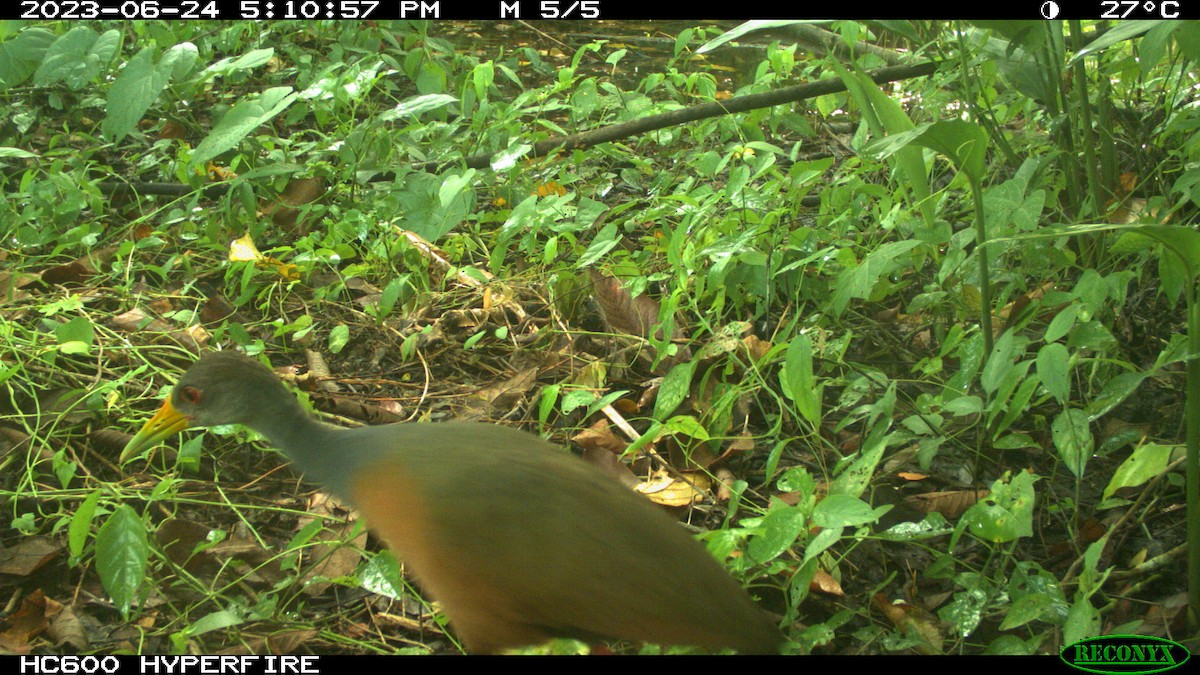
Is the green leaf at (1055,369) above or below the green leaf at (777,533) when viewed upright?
above

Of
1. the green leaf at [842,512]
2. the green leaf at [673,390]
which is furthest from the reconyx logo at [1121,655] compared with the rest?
the green leaf at [673,390]

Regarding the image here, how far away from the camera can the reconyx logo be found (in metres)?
2.17

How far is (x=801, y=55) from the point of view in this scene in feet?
18.7

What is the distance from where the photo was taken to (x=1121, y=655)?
2.19m

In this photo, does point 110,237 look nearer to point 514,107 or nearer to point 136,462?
point 136,462

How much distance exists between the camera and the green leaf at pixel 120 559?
2420 millimetres

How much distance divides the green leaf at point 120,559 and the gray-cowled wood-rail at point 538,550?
0.55 metres

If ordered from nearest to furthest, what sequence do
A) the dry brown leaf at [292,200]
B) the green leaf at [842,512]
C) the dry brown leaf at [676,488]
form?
1. the green leaf at [842,512]
2. the dry brown leaf at [676,488]
3. the dry brown leaf at [292,200]

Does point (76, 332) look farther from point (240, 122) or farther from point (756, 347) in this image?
point (756, 347)

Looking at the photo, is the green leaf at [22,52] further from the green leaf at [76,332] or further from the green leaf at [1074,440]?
the green leaf at [1074,440]

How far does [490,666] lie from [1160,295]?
2.37 m

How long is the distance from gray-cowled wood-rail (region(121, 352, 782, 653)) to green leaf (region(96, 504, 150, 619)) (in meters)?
0.55

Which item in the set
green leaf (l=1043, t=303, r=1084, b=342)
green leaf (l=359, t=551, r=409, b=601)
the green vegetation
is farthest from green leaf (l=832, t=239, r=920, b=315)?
green leaf (l=359, t=551, r=409, b=601)

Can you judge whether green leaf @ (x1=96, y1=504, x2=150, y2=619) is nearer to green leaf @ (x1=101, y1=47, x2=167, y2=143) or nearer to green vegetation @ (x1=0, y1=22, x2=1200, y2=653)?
green vegetation @ (x1=0, y1=22, x2=1200, y2=653)
